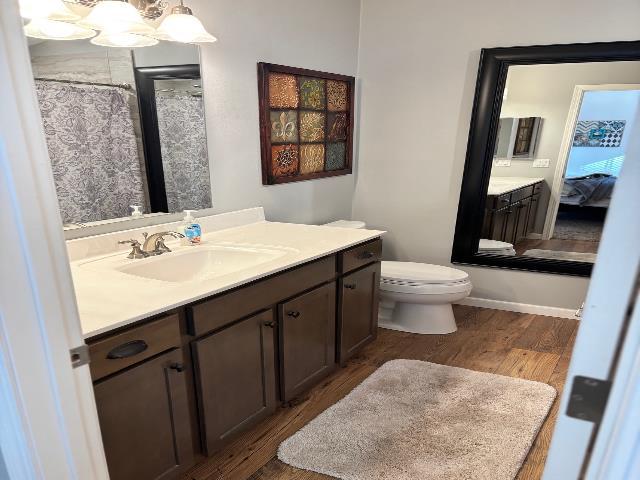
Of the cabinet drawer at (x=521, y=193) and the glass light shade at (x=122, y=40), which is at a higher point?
the glass light shade at (x=122, y=40)

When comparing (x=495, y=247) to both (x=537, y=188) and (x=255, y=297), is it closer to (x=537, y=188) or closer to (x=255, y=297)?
(x=537, y=188)

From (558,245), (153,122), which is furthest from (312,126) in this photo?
(558,245)

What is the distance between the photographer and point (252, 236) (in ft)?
7.56

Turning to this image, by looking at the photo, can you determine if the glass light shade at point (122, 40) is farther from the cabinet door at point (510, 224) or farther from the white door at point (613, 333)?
the cabinet door at point (510, 224)

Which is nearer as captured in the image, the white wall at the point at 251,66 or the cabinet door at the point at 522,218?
the white wall at the point at 251,66

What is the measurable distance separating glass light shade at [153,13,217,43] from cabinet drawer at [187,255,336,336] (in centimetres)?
112

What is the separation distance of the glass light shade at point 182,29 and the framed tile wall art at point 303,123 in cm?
62

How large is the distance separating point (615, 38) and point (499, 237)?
1463 millimetres

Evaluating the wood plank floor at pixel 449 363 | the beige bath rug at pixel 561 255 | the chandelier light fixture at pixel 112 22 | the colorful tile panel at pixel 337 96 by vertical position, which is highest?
the chandelier light fixture at pixel 112 22

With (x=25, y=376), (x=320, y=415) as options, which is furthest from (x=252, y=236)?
(x=25, y=376)

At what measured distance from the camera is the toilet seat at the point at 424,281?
284 cm

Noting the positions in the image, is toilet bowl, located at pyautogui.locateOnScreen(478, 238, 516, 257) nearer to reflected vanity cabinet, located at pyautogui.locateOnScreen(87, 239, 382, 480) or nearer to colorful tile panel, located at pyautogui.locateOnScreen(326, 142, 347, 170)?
colorful tile panel, located at pyautogui.locateOnScreen(326, 142, 347, 170)

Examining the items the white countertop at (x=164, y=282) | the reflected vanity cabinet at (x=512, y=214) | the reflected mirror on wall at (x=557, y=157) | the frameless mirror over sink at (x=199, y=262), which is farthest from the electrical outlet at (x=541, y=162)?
the frameless mirror over sink at (x=199, y=262)

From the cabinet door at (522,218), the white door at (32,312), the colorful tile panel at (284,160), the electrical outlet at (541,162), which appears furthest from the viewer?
the cabinet door at (522,218)
